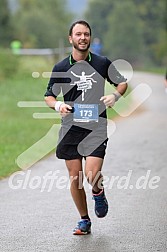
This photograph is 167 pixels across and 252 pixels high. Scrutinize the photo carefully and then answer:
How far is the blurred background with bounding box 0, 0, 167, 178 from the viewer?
20.1 meters

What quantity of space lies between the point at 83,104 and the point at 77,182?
2.64 feet

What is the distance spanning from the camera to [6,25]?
77188mm

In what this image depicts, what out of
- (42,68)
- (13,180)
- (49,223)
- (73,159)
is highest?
(73,159)

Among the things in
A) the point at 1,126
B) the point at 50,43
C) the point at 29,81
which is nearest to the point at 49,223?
the point at 1,126

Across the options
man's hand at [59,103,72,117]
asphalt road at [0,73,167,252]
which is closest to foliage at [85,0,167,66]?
asphalt road at [0,73,167,252]

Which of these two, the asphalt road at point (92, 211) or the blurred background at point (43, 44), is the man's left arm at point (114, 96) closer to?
the asphalt road at point (92, 211)

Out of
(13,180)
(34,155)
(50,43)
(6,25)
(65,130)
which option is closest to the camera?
(65,130)

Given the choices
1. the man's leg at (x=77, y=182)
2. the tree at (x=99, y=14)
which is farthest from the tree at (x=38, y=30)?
the man's leg at (x=77, y=182)

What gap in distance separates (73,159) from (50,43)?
255 ft

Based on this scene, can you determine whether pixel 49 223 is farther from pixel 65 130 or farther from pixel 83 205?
pixel 65 130

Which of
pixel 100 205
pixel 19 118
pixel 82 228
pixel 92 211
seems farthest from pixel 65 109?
pixel 19 118

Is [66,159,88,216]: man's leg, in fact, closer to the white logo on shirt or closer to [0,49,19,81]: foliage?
the white logo on shirt

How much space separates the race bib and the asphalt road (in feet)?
3.75

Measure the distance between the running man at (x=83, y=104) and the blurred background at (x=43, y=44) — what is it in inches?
174
